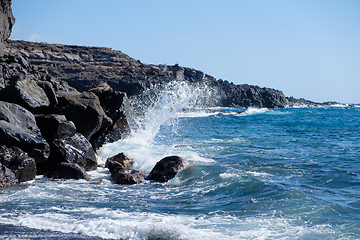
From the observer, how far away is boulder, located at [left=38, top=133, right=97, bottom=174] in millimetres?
9398

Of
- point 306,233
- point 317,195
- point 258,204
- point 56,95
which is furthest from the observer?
point 56,95

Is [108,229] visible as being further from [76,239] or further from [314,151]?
[314,151]

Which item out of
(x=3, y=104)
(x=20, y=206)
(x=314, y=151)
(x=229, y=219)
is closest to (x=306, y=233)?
(x=229, y=219)

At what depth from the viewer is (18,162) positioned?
8.02 metres

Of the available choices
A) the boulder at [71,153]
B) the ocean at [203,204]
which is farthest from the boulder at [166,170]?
the boulder at [71,153]

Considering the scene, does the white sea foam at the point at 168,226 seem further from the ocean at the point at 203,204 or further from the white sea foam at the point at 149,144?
the white sea foam at the point at 149,144

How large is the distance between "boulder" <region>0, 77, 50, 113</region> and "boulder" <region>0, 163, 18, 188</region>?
2.78 m

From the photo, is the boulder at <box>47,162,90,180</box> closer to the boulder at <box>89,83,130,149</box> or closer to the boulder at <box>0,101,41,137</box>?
the boulder at <box>0,101,41,137</box>

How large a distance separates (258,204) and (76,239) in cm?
394

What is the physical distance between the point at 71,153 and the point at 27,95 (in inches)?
93.9

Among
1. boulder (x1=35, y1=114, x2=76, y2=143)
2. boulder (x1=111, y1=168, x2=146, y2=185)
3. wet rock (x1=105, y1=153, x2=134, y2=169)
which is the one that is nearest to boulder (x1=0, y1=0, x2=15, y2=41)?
boulder (x1=35, y1=114, x2=76, y2=143)

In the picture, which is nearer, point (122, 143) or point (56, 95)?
point (56, 95)

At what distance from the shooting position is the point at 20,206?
6277 mm

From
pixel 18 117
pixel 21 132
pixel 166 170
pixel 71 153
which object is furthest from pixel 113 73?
pixel 21 132
